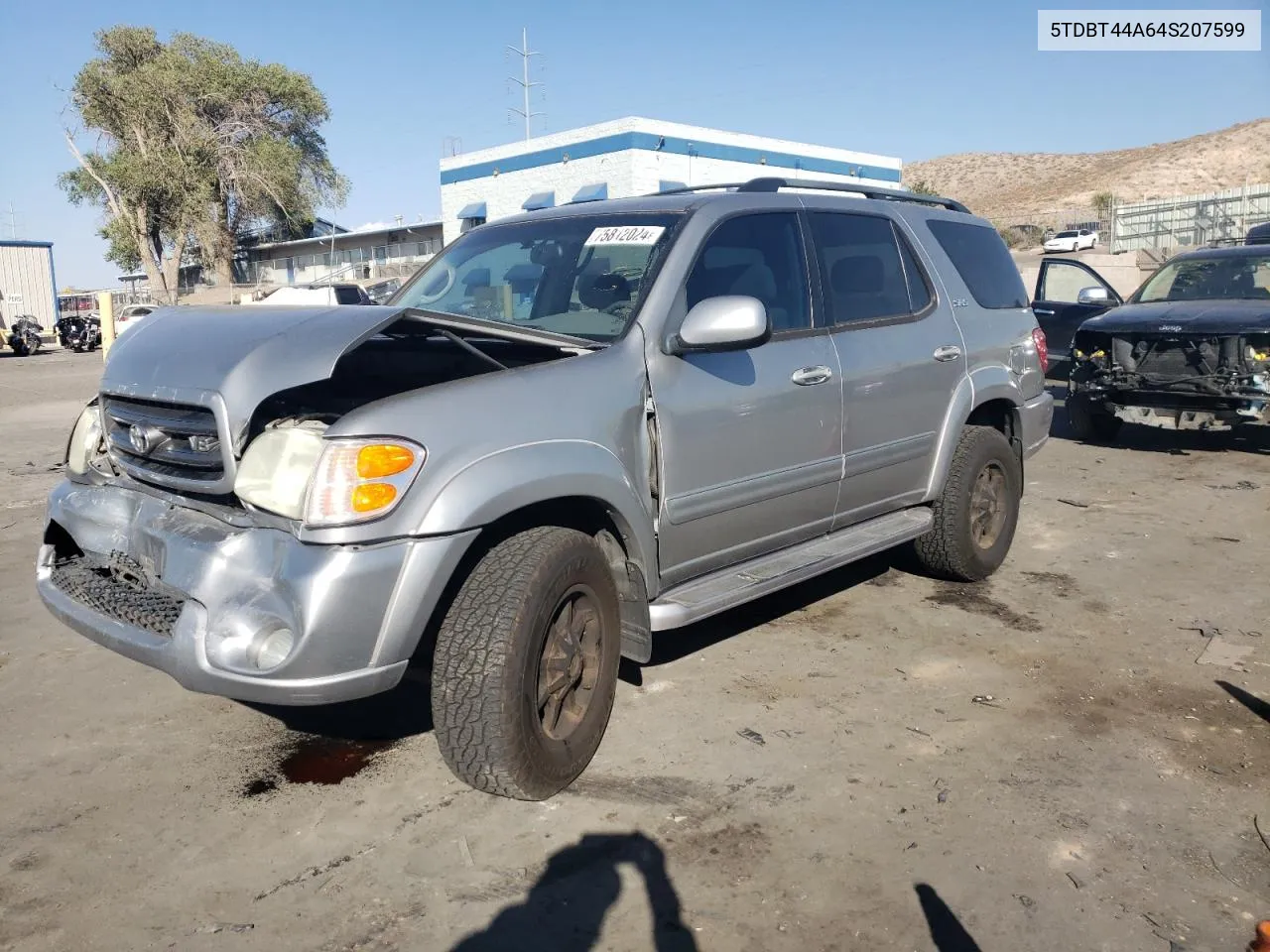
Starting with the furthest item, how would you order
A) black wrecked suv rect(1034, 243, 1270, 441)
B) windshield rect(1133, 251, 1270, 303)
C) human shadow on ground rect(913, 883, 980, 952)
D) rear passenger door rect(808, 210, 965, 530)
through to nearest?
windshield rect(1133, 251, 1270, 303)
black wrecked suv rect(1034, 243, 1270, 441)
rear passenger door rect(808, 210, 965, 530)
human shadow on ground rect(913, 883, 980, 952)

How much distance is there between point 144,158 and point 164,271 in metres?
5.43

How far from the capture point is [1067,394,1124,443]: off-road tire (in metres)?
9.75

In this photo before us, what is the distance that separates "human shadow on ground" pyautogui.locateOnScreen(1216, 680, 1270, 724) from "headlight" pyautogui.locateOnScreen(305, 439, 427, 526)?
328cm

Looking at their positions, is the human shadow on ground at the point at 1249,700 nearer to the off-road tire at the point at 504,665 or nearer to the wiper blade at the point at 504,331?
the off-road tire at the point at 504,665

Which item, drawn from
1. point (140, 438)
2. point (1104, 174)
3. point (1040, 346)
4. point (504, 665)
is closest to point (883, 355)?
point (1040, 346)

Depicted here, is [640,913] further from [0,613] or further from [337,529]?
[0,613]

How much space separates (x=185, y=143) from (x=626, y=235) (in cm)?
4709

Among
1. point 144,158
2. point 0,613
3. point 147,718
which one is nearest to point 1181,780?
point 147,718

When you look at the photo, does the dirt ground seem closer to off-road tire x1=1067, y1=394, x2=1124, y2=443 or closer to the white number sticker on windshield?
the white number sticker on windshield

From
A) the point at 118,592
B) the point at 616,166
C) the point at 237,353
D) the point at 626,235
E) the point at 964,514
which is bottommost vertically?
the point at 964,514

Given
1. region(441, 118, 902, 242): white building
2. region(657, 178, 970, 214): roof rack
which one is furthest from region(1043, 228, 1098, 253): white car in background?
region(657, 178, 970, 214): roof rack

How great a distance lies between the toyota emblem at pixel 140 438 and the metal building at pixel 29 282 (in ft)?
140

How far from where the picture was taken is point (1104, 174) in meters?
82.1

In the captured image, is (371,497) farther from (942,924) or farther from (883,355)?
(883,355)
